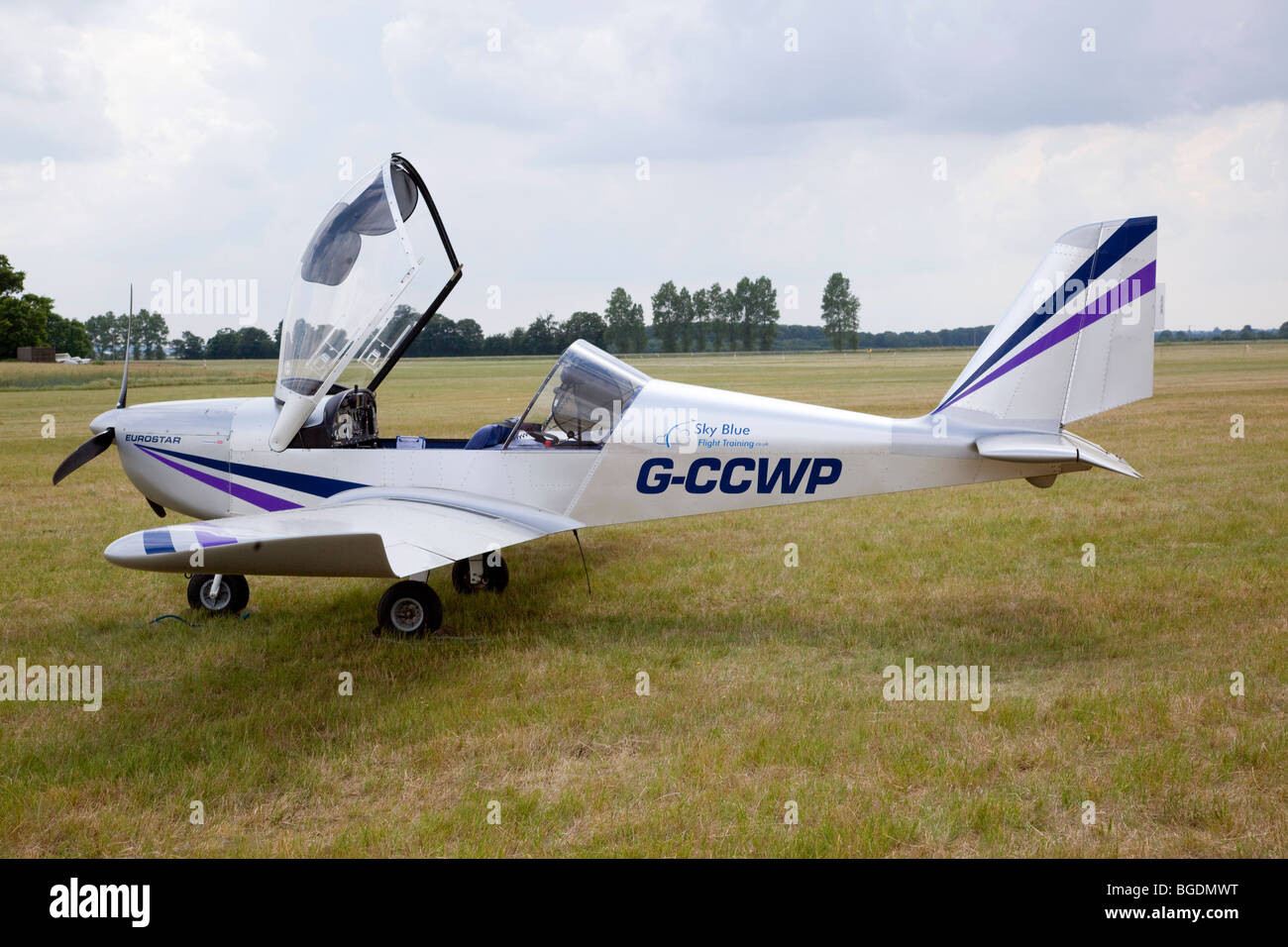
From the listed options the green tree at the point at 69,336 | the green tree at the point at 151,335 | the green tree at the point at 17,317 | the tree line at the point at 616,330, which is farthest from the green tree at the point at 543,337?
the green tree at the point at 69,336

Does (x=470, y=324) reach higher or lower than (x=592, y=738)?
higher

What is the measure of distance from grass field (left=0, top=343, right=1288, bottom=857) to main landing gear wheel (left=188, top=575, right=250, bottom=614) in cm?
33

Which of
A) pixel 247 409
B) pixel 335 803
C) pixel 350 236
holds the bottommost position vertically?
pixel 335 803

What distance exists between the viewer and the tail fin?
259 inches

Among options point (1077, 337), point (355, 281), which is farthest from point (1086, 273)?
point (355, 281)

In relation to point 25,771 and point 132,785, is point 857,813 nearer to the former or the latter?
point 132,785

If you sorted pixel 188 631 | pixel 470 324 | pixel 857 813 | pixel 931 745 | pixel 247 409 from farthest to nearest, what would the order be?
pixel 470 324, pixel 247 409, pixel 188 631, pixel 931 745, pixel 857 813

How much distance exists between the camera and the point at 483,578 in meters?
8.32

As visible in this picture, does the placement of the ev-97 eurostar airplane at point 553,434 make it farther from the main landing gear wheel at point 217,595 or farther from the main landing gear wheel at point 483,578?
the main landing gear wheel at point 483,578

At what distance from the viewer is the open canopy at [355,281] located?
685 cm

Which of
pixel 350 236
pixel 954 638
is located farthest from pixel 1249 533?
pixel 350 236

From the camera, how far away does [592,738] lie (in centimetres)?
515

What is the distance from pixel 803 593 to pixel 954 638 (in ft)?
5.30

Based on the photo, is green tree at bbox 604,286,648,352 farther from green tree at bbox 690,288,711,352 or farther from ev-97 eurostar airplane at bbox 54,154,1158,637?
ev-97 eurostar airplane at bbox 54,154,1158,637
